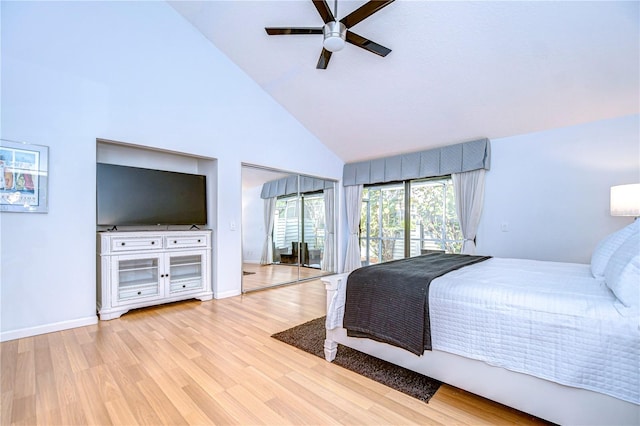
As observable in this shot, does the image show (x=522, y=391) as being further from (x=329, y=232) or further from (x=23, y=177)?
(x=329, y=232)

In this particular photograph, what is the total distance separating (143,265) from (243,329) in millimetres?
1573

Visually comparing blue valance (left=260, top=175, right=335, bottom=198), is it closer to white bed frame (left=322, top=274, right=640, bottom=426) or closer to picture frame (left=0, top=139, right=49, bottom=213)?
picture frame (left=0, top=139, right=49, bottom=213)

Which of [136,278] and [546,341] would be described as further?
[136,278]

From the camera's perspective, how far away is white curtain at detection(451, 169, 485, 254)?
4129 millimetres

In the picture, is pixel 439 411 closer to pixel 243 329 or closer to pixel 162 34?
pixel 243 329

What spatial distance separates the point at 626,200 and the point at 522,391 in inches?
101

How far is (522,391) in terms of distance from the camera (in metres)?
1.41

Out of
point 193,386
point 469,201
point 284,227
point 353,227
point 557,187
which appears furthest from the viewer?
point 353,227

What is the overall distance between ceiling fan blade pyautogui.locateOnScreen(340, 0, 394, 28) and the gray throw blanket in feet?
6.47

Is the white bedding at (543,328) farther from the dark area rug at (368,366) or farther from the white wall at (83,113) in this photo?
the white wall at (83,113)

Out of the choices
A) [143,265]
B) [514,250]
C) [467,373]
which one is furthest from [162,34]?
[514,250]

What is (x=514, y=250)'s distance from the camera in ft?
12.7

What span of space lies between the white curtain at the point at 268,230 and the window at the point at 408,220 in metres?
1.98

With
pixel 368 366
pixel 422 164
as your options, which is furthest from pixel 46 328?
pixel 422 164
